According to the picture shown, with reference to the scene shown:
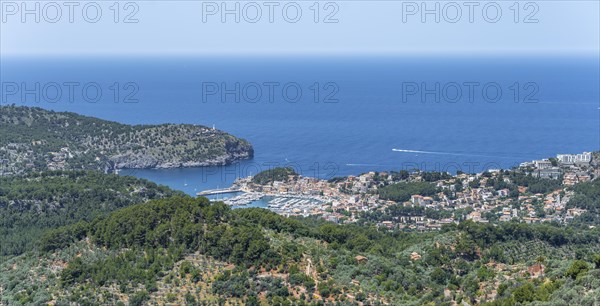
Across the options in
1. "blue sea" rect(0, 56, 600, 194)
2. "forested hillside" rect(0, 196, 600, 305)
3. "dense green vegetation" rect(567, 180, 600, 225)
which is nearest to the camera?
"forested hillside" rect(0, 196, 600, 305)

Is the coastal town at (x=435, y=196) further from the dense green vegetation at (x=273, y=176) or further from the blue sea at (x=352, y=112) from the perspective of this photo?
the blue sea at (x=352, y=112)

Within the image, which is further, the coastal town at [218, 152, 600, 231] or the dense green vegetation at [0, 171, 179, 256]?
the coastal town at [218, 152, 600, 231]

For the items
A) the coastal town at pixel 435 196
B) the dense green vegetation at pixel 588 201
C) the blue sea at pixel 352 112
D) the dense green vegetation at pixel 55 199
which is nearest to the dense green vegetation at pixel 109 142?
the blue sea at pixel 352 112

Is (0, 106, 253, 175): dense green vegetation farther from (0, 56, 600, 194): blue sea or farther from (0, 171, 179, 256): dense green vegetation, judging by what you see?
(0, 171, 179, 256): dense green vegetation

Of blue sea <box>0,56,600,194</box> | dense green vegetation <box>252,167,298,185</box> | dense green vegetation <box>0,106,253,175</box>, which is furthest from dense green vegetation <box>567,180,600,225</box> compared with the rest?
dense green vegetation <box>0,106,253,175</box>

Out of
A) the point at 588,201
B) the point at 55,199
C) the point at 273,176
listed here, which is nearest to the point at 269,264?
the point at 55,199
